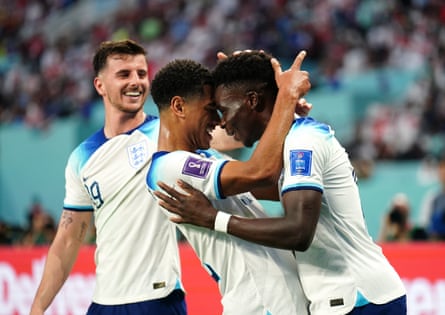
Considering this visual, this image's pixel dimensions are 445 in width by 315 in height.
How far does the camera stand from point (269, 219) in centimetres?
352

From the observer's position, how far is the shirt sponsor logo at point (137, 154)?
5039 mm

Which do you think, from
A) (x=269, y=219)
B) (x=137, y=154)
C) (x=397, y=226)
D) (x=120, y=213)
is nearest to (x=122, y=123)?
(x=137, y=154)

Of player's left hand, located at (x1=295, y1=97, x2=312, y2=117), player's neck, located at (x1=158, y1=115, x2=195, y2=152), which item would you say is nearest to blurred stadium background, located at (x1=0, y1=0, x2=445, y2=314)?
player's left hand, located at (x1=295, y1=97, x2=312, y2=117)

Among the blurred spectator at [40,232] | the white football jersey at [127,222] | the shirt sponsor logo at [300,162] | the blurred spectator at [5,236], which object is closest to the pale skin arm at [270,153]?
the shirt sponsor logo at [300,162]

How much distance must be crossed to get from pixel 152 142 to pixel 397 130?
8.11m

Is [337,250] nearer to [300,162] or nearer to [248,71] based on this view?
[300,162]

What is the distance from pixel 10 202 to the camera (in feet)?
51.8

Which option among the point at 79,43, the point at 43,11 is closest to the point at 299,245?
the point at 79,43

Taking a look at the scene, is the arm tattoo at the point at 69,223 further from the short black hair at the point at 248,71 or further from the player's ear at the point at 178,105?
the short black hair at the point at 248,71

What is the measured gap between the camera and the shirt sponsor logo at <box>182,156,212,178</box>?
3.65m

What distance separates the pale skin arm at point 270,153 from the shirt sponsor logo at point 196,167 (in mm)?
82

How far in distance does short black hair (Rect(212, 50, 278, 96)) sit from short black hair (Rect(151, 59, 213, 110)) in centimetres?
16

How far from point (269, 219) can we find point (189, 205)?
1.23 feet

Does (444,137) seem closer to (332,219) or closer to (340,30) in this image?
(340,30)
